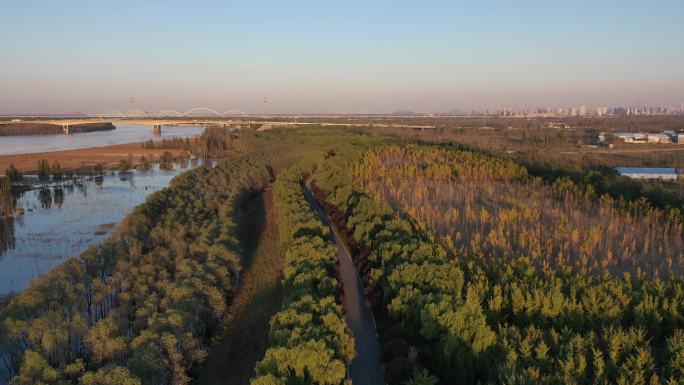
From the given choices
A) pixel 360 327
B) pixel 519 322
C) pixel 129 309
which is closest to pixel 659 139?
pixel 519 322

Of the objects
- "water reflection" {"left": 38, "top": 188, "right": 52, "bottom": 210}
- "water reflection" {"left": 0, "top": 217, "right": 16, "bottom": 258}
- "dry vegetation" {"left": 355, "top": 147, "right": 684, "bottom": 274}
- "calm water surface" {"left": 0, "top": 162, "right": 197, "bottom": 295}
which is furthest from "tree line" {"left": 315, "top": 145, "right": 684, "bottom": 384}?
"water reflection" {"left": 38, "top": 188, "right": 52, "bottom": 210}

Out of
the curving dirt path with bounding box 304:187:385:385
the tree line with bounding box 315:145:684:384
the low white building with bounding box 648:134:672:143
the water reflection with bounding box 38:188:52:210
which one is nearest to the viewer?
the tree line with bounding box 315:145:684:384

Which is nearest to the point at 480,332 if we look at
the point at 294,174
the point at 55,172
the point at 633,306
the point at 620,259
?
the point at 633,306

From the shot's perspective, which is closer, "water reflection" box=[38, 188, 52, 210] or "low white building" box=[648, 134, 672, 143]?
"water reflection" box=[38, 188, 52, 210]

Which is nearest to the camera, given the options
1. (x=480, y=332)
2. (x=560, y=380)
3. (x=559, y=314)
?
(x=560, y=380)

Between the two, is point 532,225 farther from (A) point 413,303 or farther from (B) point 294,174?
(B) point 294,174

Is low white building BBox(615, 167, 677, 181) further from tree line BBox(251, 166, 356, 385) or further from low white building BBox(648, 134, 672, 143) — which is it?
tree line BBox(251, 166, 356, 385)
